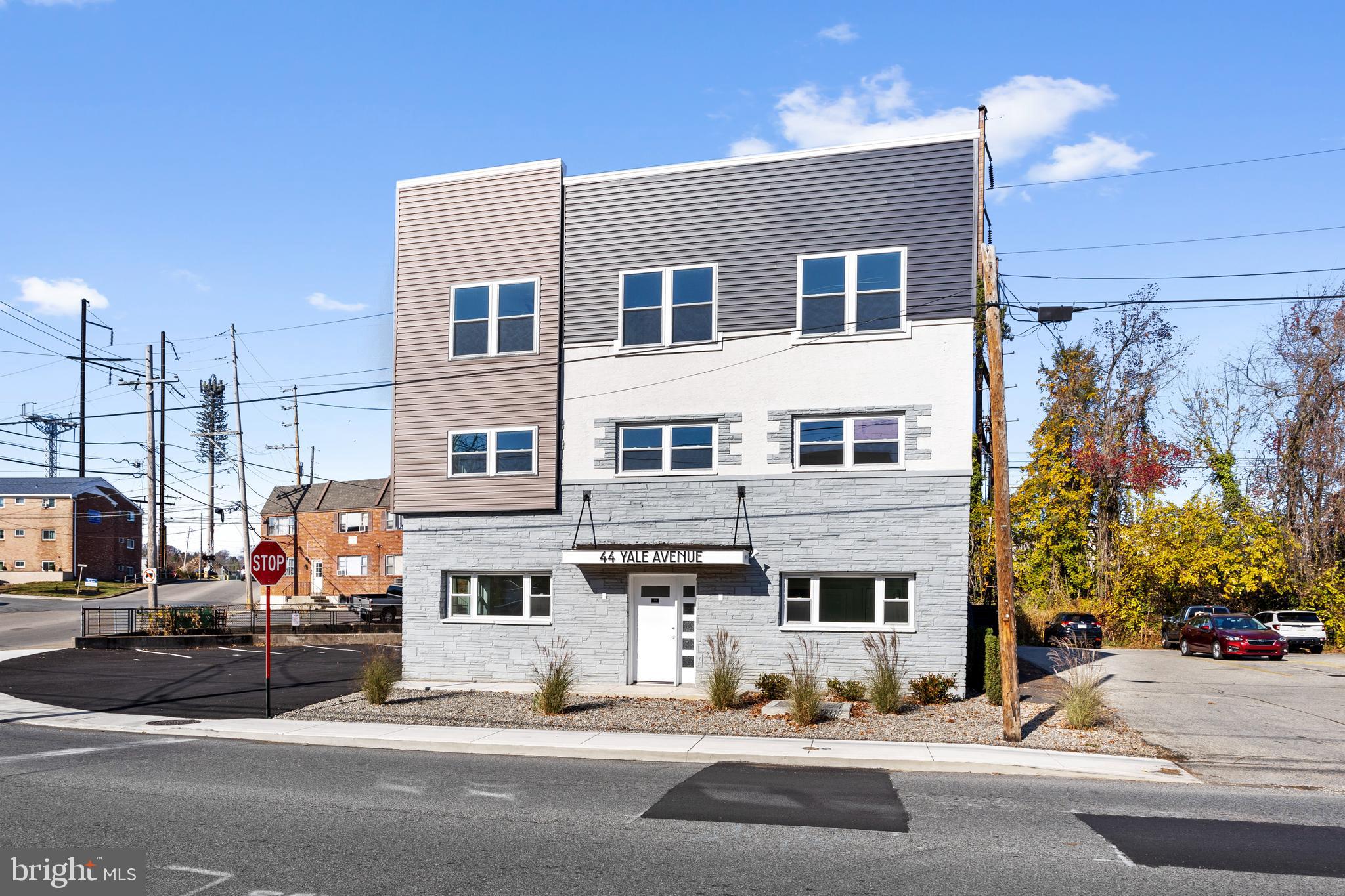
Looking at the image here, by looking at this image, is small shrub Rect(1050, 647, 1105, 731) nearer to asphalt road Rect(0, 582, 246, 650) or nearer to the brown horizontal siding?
the brown horizontal siding

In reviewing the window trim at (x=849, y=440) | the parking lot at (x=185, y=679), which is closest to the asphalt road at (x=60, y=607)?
the parking lot at (x=185, y=679)

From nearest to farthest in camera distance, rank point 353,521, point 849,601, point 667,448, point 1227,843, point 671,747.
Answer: point 1227,843, point 671,747, point 849,601, point 667,448, point 353,521

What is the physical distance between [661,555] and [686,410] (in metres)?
3.32

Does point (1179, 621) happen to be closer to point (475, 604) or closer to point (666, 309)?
point (666, 309)

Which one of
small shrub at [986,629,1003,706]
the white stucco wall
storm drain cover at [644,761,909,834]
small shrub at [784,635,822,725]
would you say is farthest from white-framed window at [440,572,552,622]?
small shrub at [986,629,1003,706]

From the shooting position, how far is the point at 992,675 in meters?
18.4

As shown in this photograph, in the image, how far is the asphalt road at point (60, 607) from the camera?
38.4 metres

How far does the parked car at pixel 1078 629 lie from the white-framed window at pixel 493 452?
84.7 feet

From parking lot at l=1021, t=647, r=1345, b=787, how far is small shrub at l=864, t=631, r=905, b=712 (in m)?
4.16

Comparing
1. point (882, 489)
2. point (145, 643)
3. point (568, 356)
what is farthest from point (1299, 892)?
point (145, 643)

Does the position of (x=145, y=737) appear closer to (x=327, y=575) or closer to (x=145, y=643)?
(x=145, y=643)

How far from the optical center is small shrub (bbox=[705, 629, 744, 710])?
18.0m

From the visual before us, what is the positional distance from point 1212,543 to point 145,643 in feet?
140

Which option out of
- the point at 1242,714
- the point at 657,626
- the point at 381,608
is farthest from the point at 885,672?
the point at 381,608
